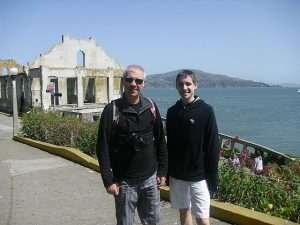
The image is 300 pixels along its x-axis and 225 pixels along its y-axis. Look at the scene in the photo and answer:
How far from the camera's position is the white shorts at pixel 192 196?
4500 mm

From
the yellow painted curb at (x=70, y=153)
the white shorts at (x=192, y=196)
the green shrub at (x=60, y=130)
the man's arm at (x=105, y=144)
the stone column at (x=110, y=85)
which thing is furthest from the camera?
the stone column at (x=110, y=85)

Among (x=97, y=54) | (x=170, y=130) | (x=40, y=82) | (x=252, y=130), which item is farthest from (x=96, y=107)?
(x=252, y=130)

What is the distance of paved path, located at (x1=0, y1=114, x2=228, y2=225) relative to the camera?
242 inches

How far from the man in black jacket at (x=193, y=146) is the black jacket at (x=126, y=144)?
334mm

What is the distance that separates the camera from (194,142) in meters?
4.41

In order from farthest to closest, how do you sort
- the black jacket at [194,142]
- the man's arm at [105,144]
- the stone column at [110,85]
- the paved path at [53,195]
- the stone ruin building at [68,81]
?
the stone column at [110,85] → the stone ruin building at [68,81] → the paved path at [53,195] → the black jacket at [194,142] → the man's arm at [105,144]

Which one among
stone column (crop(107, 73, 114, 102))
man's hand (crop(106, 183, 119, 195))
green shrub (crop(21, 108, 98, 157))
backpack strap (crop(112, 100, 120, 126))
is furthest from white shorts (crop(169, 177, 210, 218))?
stone column (crop(107, 73, 114, 102))

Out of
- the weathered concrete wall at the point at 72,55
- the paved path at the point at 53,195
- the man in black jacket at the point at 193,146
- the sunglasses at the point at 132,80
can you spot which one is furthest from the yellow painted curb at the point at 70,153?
the weathered concrete wall at the point at 72,55

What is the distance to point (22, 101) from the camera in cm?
3281

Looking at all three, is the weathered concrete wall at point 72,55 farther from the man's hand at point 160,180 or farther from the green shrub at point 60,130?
the man's hand at point 160,180

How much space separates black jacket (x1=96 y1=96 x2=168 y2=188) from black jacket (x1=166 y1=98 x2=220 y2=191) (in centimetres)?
32

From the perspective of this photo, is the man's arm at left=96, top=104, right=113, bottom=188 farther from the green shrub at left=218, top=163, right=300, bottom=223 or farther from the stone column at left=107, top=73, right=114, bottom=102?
the stone column at left=107, top=73, right=114, bottom=102

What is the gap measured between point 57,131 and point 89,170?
3.86 m

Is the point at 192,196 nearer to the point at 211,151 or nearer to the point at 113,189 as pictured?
the point at 211,151
